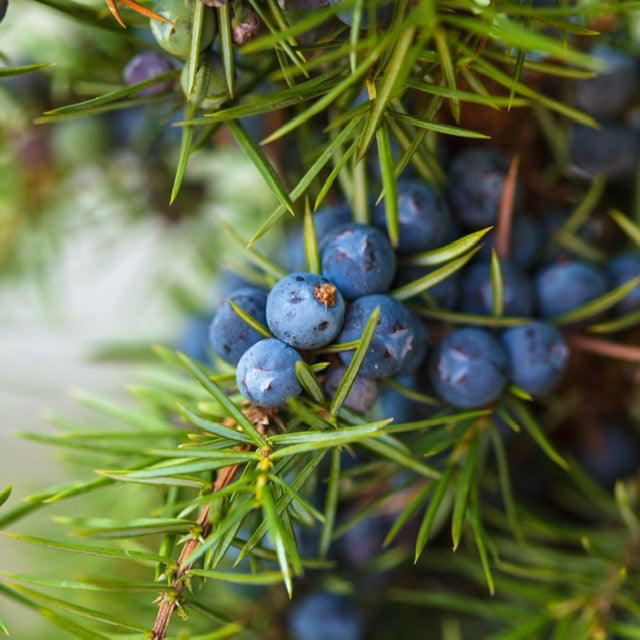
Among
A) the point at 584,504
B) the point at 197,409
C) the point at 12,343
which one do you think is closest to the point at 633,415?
the point at 584,504

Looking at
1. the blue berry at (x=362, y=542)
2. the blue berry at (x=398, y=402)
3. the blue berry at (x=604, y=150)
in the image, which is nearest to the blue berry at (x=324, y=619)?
the blue berry at (x=362, y=542)

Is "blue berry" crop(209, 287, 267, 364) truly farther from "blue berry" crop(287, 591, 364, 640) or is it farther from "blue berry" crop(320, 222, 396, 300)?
"blue berry" crop(287, 591, 364, 640)

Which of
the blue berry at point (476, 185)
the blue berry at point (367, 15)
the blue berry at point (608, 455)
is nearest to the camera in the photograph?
the blue berry at point (367, 15)

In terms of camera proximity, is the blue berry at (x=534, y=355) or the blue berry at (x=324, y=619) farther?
the blue berry at (x=324, y=619)

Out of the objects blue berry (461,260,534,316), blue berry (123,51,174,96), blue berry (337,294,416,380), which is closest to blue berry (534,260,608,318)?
blue berry (461,260,534,316)

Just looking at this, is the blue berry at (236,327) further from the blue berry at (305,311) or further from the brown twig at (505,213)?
the brown twig at (505,213)

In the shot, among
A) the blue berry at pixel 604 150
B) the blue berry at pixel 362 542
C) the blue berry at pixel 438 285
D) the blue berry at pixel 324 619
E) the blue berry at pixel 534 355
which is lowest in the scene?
the blue berry at pixel 324 619
